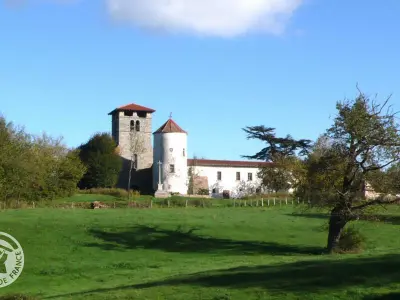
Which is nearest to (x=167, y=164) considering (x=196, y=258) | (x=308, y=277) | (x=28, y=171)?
(x=28, y=171)

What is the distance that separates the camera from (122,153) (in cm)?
10225

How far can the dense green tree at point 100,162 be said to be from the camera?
293 ft

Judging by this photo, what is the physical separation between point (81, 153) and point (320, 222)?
54745mm

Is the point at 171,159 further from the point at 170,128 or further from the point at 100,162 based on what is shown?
the point at 100,162

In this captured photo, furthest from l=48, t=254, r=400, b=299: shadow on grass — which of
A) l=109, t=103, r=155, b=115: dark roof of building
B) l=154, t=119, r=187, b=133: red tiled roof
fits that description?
l=109, t=103, r=155, b=115: dark roof of building

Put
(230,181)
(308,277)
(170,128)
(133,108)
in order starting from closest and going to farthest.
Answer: (308,277) → (170,128) → (230,181) → (133,108)

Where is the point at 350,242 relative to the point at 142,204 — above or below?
below

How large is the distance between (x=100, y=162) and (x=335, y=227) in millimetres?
61025

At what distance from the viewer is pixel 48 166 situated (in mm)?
63562

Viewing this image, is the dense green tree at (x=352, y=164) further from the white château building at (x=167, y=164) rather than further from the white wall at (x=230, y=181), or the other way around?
the white wall at (x=230, y=181)

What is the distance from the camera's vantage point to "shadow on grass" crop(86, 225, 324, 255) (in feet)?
109

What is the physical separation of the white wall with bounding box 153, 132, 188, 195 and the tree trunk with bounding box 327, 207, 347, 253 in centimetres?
5997

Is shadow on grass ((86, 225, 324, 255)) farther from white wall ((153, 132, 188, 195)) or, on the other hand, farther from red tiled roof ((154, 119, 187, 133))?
red tiled roof ((154, 119, 187, 133))

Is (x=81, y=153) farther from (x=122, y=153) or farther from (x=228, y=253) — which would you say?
(x=228, y=253)
